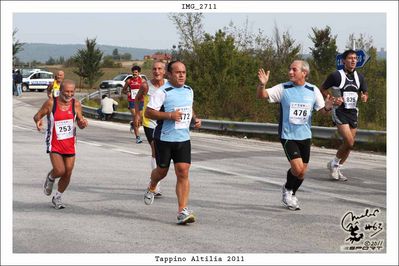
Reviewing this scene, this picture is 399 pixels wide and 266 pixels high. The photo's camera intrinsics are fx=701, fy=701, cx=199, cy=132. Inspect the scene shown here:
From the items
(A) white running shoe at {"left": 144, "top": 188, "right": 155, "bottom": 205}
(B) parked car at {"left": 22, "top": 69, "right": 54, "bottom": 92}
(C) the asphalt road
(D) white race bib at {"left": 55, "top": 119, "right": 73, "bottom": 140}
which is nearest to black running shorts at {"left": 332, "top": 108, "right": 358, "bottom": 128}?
(C) the asphalt road

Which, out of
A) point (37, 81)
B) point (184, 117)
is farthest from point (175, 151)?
point (37, 81)

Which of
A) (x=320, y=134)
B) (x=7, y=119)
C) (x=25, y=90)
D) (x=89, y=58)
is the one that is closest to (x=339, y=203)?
(x=7, y=119)

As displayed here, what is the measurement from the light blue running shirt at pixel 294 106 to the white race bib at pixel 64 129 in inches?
99.8

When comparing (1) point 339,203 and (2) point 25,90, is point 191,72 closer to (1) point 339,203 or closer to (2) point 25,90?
(1) point 339,203

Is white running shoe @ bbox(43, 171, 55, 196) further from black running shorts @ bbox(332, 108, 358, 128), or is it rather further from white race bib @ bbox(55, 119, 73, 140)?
black running shorts @ bbox(332, 108, 358, 128)

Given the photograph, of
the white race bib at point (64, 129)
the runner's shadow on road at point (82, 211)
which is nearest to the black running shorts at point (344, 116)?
the runner's shadow on road at point (82, 211)

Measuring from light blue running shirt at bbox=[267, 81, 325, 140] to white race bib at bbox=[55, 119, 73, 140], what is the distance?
8.32 feet

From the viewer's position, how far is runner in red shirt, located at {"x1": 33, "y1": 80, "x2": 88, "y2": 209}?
8.82 metres

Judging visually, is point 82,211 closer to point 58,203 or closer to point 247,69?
point 58,203

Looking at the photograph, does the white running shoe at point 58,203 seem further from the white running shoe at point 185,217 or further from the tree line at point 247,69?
the tree line at point 247,69

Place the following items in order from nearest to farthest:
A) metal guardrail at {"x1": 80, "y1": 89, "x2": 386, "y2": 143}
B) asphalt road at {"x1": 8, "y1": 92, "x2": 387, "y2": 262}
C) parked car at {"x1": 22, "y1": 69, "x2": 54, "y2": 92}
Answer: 1. asphalt road at {"x1": 8, "y1": 92, "x2": 387, "y2": 262}
2. metal guardrail at {"x1": 80, "y1": 89, "x2": 386, "y2": 143}
3. parked car at {"x1": 22, "y1": 69, "x2": 54, "y2": 92}

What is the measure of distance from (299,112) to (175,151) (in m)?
1.71

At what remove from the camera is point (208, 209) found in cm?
889

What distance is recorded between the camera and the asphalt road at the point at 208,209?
6973 millimetres
